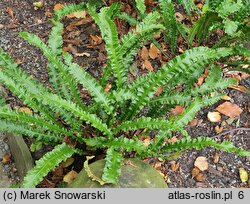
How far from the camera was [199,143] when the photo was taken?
2768mm

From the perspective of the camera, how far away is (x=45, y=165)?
8.81ft

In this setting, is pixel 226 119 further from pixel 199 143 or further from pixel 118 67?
pixel 118 67

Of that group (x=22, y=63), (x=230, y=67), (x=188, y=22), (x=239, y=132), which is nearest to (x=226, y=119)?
(x=239, y=132)

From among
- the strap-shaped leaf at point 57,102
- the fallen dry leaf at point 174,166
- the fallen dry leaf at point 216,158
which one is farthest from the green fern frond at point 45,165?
the fallen dry leaf at point 216,158

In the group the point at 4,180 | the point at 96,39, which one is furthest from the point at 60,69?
the point at 96,39

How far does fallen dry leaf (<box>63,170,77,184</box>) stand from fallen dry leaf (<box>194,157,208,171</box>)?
3.21ft

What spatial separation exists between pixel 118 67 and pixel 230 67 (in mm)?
1327

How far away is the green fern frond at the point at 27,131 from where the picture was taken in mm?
2908

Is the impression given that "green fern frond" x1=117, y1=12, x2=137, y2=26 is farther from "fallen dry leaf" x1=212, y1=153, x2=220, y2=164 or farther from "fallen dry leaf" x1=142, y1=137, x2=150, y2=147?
"fallen dry leaf" x1=212, y1=153, x2=220, y2=164

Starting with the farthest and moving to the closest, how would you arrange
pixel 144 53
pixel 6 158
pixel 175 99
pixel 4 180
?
pixel 144 53
pixel 6 158
pixel 4 180
pixel 175 99

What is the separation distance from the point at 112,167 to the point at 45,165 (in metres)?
0.43

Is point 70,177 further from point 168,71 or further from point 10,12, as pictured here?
point 10,12

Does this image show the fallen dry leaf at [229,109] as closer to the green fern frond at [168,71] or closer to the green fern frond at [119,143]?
the green fern frond at [168,71]

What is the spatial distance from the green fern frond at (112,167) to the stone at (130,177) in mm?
88
